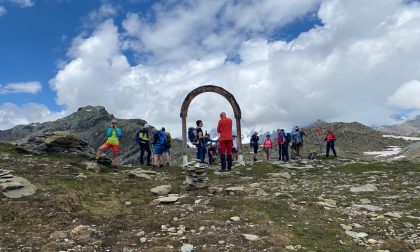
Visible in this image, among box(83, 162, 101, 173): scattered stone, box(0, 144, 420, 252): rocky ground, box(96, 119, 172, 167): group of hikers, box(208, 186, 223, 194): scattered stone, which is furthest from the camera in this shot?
box(96, 119, 172, 167): group of hikers

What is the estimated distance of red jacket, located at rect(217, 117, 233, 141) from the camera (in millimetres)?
20297

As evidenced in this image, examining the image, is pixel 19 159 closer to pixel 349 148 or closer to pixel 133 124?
pixel 133 124

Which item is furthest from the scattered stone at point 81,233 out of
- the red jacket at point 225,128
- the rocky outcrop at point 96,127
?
the rocky outcrop at point 96,127

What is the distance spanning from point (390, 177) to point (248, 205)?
10754mm

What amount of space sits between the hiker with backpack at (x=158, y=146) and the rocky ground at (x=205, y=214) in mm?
4940

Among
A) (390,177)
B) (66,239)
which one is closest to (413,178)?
(390,177)

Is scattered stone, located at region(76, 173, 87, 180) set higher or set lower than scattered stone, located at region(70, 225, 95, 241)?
higher

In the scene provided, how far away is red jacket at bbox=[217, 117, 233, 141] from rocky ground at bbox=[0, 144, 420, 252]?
2720 millimetres

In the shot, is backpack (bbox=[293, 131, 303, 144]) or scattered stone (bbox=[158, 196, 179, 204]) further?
backpack (bbox=[293, 131, 303, 144])

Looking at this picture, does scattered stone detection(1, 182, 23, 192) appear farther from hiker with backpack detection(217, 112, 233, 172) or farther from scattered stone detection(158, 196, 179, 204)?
hiker with backpack detection(217, 112, 233, 172)

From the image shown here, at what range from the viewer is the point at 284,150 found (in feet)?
98.3

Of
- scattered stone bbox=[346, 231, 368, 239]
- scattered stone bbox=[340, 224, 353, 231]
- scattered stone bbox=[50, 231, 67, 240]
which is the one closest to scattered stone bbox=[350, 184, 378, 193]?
scattered stone bbox=[340, 224, 353, 231]

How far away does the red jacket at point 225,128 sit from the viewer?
20.3 m

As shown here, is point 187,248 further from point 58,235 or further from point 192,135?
point 192,135
